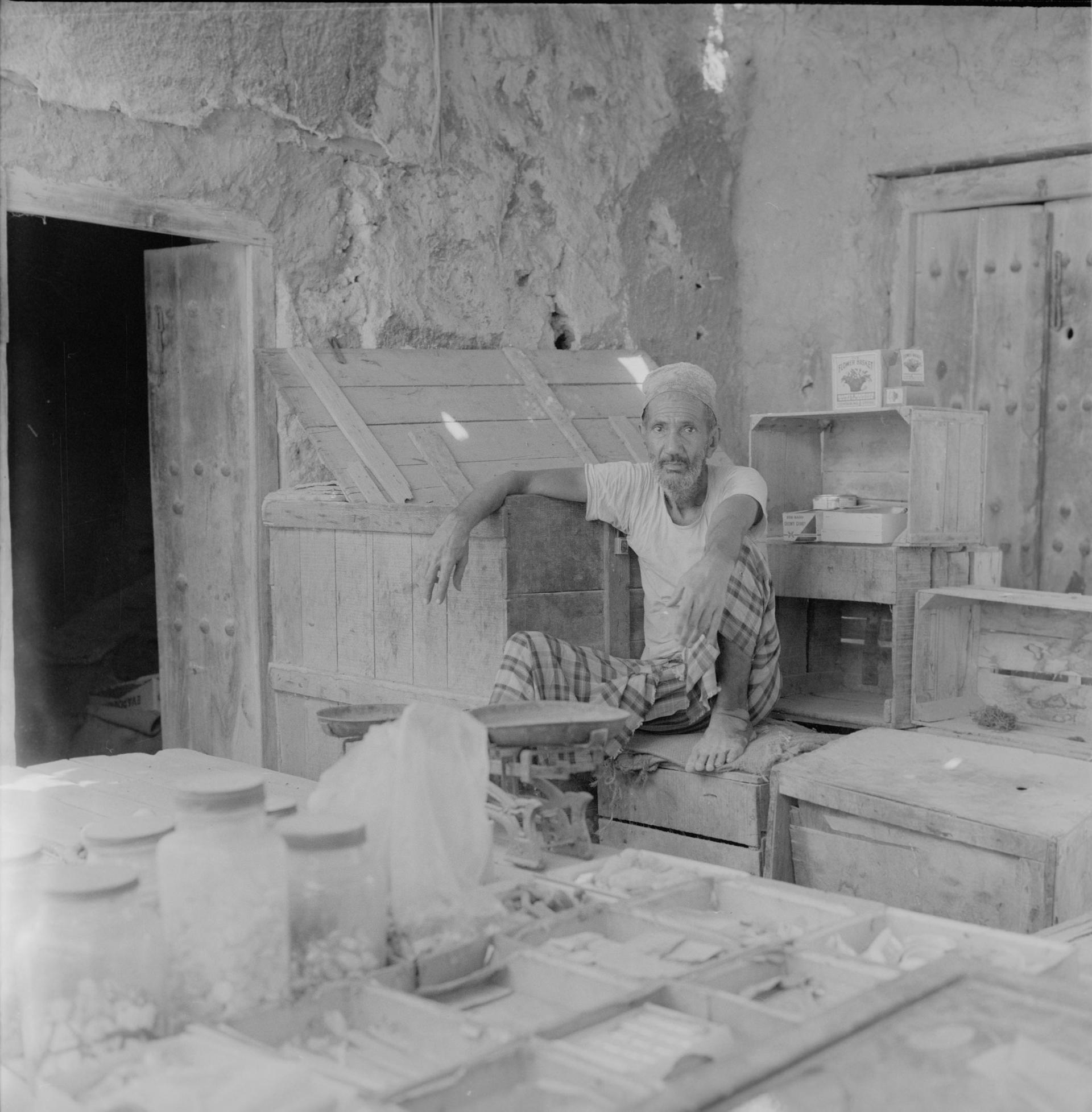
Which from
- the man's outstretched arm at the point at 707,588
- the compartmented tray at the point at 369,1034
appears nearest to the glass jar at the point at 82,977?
the compartmented tray at the point at 369,1034

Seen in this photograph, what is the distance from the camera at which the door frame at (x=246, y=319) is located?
4.08m

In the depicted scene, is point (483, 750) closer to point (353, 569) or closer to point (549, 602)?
point (549, 602)

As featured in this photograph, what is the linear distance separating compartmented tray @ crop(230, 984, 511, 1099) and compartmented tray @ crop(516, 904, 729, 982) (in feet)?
0.81

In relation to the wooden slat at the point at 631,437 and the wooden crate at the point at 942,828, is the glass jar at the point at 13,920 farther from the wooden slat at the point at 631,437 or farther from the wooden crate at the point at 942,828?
the wooden slat at the point at 631,437

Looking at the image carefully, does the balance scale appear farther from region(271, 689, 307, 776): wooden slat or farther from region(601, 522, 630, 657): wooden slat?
region(271, 689, 307, 776): wooden slat

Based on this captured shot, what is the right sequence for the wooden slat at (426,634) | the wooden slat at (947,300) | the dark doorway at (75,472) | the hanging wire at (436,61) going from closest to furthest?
the wooden slat at (426,634) → the hanging wire at (436,61) → the wooden slat at (947,300) → the dark doorway at (75,472)

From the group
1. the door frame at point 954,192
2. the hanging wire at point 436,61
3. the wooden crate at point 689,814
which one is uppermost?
the hanging wire at point 436,61

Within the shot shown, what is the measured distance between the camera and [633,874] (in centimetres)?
225

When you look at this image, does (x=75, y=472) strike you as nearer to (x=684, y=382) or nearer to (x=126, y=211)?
(x=126, y=211)

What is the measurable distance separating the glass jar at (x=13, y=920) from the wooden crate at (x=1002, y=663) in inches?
132

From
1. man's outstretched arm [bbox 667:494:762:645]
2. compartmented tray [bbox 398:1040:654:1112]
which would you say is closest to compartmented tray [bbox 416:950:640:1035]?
compartmented tray [bbox 398:1040:654:1112]

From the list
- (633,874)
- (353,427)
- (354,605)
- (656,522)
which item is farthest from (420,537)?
(633,874)

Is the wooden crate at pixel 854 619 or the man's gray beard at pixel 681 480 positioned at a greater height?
the man's gray beard at pixel 681 480

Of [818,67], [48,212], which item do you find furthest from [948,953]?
[818,67]
